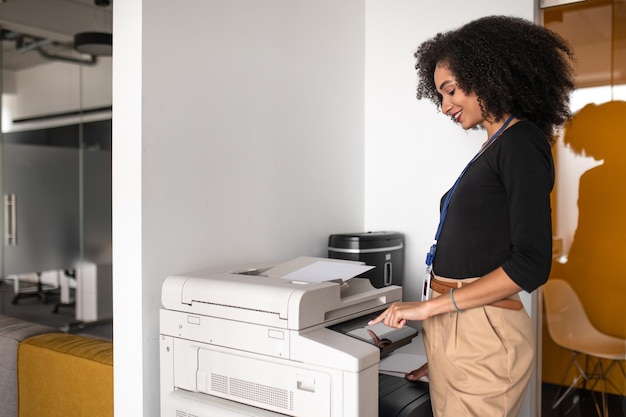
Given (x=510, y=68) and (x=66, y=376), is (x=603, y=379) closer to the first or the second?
(x=510, y=68)

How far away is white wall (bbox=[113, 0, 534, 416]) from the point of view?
173cm

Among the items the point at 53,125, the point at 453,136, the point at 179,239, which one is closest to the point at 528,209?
the point at 179,239

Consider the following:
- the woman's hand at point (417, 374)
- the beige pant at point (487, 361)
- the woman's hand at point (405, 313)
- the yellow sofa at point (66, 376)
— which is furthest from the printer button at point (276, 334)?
the yellow sofa at point (66, 376)

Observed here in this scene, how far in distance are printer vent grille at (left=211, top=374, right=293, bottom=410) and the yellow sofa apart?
49 centimetres

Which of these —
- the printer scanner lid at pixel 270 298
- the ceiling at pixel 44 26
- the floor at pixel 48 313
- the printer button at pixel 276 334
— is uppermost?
the ceiling at pixel 44 26

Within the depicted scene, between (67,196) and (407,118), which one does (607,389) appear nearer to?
(407,118)

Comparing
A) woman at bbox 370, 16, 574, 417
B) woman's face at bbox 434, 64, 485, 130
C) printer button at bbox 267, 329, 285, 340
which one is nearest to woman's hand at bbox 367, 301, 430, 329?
woman at bbox 370, 16, 574, 417

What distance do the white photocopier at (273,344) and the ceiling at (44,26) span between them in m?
3.56

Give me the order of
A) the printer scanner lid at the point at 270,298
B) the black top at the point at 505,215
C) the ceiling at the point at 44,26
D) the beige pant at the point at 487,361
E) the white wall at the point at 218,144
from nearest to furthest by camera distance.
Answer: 1. the black top at the point at 505,215
2. the beige pant at the point at 487,361
3. the printer scanner lid at the point at 270,298
4. the white wall at the point at 218,144
5. the ceiling at the point at 44,26

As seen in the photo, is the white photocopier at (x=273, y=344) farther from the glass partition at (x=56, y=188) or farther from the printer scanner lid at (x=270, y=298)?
the glass partition at (x=56, y=188)

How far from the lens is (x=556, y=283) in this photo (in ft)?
7.61

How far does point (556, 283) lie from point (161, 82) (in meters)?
1.78

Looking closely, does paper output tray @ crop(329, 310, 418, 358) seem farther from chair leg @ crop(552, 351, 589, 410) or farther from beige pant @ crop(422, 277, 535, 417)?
chair leg @ crop(552, 351, 589, 410)

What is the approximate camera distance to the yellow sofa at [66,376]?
73.3 inches
